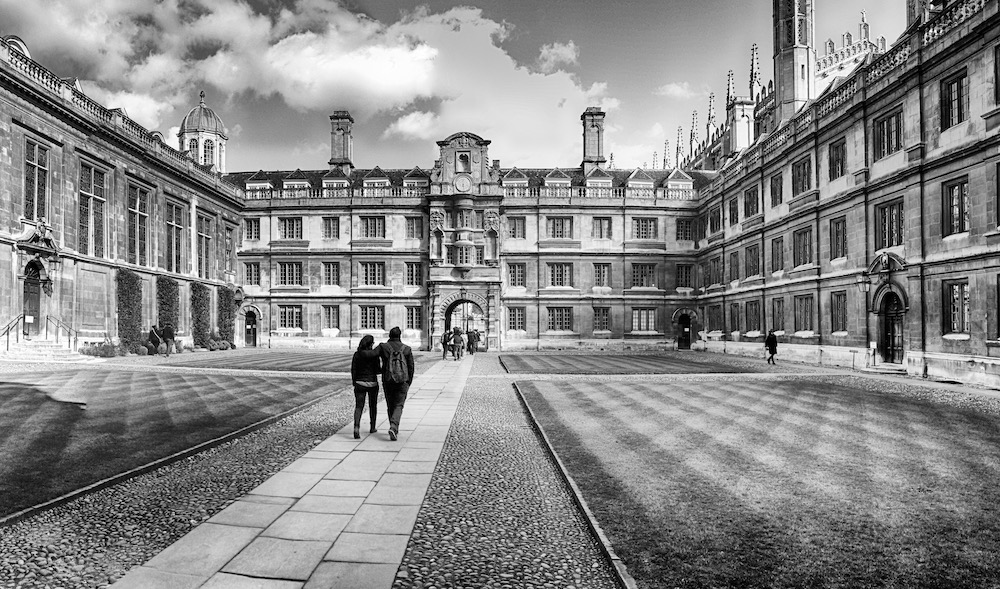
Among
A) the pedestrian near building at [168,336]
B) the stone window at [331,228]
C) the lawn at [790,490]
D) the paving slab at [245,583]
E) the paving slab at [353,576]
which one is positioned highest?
the stone window at [331,228]

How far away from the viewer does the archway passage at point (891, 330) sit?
2383 centimetres

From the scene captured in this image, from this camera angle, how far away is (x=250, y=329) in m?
47.2

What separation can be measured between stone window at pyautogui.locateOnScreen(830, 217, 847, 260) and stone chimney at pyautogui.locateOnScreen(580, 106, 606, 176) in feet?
81.7

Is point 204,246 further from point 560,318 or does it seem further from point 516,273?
point 560,318

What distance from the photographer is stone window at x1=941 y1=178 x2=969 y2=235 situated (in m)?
20.4

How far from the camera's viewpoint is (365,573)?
4707 millimetres

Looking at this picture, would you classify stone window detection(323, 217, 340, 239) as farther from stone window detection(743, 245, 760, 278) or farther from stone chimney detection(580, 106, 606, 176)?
stone window detection(743, 245, 760, 278)

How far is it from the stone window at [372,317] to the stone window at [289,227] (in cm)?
786

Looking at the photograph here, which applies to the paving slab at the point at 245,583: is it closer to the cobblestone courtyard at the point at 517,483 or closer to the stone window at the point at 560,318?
the cobblestone courtyard at the point at 517,483

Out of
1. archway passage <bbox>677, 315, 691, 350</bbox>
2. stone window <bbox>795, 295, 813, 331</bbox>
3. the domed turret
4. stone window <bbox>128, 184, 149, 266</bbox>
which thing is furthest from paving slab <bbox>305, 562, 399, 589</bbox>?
the domed turret

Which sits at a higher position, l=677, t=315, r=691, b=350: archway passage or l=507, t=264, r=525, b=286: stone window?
l=507, t=264, r=525, b=286: stone window

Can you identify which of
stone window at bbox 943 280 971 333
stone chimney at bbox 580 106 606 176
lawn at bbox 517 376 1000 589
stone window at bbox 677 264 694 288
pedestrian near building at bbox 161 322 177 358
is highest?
stone chimney at bbox 580 106 606 176

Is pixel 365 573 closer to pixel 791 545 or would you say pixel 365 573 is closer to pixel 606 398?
pixel 791 545

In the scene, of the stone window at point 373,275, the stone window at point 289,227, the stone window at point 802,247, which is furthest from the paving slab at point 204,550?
the stone window at point 289,227
